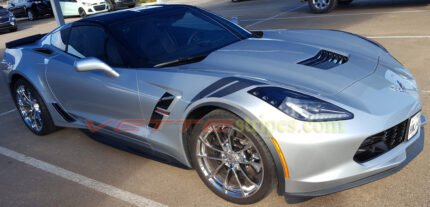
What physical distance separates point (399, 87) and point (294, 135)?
3.15 feet

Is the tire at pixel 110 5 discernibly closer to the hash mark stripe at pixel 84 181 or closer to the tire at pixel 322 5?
the tire at pixel 322 5

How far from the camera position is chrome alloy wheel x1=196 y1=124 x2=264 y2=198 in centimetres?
272

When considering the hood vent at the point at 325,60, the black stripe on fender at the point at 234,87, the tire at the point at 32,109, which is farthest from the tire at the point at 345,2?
the black stripe on fender at the point at 234,87

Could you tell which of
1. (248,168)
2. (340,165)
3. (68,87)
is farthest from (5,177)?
(340,165)

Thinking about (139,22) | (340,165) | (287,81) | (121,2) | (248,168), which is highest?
(139,22)

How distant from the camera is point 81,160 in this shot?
4.01m

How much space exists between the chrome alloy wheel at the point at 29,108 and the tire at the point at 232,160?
97.6 inches

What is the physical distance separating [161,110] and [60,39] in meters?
1.90

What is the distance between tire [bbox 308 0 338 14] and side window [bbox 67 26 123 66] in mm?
8540

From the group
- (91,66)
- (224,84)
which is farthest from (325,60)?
(91,66)

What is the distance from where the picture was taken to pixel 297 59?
3.05m

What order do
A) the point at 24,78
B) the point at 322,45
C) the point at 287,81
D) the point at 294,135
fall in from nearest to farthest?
1. the point at 294,135
2. the point at 287,81
3. the point at 322,45
4. the point at 24,78

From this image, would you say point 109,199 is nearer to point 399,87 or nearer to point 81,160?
point 81,160

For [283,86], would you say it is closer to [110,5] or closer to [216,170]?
[216,170]
